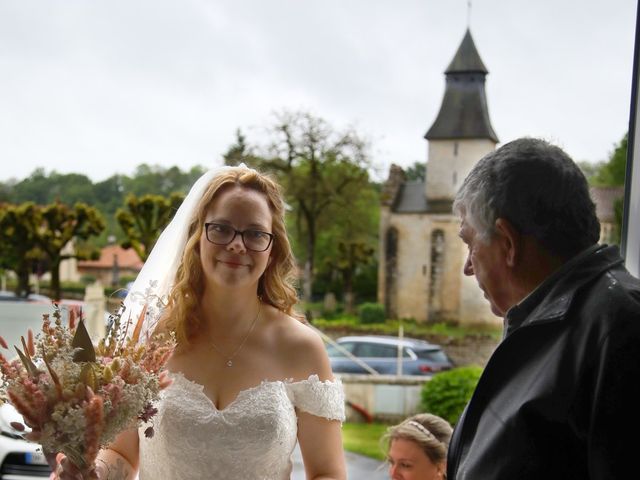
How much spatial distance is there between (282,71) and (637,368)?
10.9 feet

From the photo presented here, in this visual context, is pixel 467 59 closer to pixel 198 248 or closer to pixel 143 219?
pixel 143 219

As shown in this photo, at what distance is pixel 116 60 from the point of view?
336 cm

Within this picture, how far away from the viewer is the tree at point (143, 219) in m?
3.58

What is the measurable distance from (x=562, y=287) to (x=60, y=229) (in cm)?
303

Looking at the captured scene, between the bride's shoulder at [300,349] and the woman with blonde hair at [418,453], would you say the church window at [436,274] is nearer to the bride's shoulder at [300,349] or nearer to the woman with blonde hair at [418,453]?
the woman with blonde hair at [418,453]

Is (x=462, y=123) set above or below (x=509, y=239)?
above

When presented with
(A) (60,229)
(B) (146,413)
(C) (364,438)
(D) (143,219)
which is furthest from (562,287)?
(C) (364,438)

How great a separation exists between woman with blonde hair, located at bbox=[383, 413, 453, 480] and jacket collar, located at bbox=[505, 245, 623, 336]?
33.9 inches

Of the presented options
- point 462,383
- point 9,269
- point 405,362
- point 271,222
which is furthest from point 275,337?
point 405,362

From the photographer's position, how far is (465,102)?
4.46 m

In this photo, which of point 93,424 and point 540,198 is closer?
point 540,198

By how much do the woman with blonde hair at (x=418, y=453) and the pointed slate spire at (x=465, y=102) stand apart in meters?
2.57

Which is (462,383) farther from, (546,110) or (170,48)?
(170,48)

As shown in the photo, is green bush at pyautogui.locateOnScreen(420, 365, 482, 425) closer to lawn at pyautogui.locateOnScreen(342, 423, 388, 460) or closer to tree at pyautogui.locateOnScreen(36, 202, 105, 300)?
lawn at pyautogui.locateOnScreen(342, 423, 388, 460)
